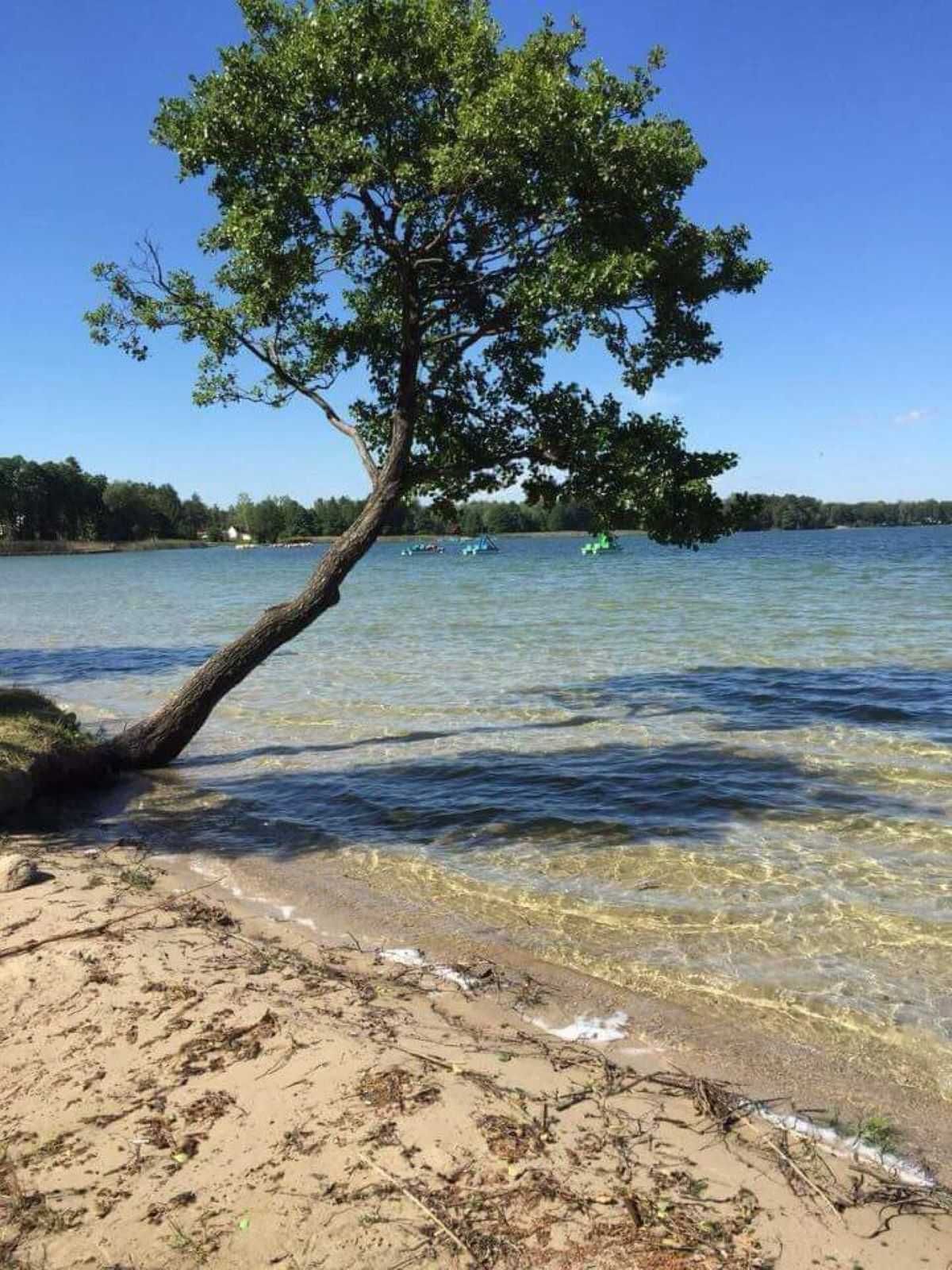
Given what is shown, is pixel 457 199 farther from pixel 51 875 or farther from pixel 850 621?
pixel 850 621

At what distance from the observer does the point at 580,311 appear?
11234 millimetres

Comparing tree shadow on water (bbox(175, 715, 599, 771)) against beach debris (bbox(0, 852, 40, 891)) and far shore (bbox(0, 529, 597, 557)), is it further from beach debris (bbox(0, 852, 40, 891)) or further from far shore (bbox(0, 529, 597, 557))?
far shore (bbox(0, 529, 597, 557))

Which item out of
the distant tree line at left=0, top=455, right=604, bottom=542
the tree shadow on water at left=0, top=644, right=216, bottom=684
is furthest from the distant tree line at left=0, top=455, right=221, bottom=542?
the tree shadow on water at left=0, top=644, right=216, bottom=684

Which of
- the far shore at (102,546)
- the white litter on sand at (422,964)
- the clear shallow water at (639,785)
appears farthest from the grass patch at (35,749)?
the far shore at (102,546)

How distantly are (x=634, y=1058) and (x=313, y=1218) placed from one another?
229 centimetres

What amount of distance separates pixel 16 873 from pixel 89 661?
18655 mm

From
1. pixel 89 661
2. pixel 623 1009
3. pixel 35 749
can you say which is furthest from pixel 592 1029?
pixel 89 661

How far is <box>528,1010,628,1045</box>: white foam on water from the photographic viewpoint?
17.1ft

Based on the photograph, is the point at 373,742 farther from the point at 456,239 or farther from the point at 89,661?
the point at 89,661

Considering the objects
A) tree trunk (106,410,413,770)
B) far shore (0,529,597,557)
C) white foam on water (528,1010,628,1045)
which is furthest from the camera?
far shore (0,529,597,557)

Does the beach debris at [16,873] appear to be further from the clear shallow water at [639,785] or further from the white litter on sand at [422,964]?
the white litter on sand at [422,964]

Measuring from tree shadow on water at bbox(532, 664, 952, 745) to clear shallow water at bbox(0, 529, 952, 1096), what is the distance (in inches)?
3.5

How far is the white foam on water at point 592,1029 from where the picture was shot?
521cm

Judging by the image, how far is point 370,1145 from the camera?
3754 mm
